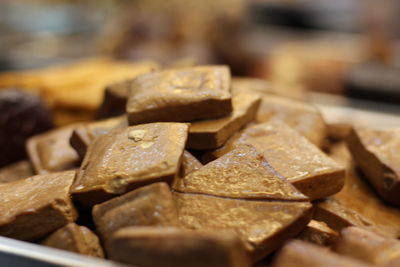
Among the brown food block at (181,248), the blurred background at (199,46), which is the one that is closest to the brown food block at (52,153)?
the blurred background at (199,46)

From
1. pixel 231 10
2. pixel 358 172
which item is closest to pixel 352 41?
pixel 231 10

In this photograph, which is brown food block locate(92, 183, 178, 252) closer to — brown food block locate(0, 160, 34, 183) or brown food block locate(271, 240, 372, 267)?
brown food block locate(271, 240, 372, 267)

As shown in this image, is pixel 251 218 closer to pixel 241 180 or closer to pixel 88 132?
pixel 241 180

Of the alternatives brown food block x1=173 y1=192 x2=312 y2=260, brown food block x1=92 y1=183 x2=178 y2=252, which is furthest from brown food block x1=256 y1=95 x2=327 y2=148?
brown food block x1=92 y1=183 x2=178 y2=252

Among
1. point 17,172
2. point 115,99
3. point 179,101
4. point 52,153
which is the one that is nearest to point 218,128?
point 179,101

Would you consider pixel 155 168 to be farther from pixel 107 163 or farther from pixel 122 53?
pixel 122 53
